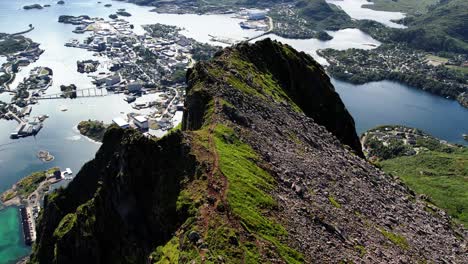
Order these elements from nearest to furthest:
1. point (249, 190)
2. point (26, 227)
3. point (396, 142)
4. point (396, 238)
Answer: point (249, 190), point (396, 238), point (26, 227), point (396, 142)

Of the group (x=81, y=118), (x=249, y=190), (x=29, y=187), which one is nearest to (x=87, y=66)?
(x=81, y=118)

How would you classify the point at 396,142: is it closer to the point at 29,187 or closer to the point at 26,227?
the point at 29,187

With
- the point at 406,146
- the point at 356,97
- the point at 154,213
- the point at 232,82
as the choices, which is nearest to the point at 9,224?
the point at 232,82

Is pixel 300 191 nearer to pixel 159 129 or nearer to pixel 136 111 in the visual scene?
pixel 159 129

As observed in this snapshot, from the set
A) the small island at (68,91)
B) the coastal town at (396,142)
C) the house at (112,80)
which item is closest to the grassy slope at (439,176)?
the coastal town at (396,142)

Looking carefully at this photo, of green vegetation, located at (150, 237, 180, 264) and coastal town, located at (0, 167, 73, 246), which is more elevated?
green vegetation, located at (150, 237, 180, 264)

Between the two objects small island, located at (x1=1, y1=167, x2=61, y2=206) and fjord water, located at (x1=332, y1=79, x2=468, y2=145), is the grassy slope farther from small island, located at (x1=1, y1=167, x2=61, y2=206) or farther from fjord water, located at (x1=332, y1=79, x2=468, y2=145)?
small island, located at (x1=1, y1=167, x2=61, y2=206)

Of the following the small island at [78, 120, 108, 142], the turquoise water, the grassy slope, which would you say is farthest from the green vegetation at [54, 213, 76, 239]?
the small island at [78, 120, 108, 142]
